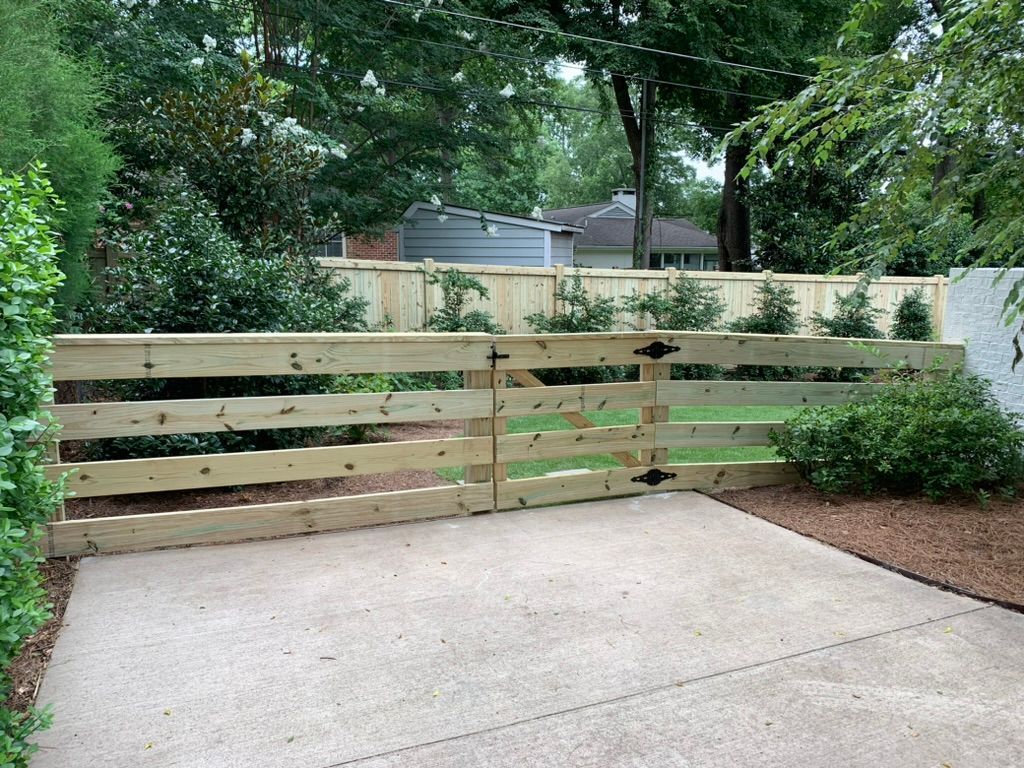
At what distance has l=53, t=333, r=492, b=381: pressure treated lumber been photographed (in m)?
3.62

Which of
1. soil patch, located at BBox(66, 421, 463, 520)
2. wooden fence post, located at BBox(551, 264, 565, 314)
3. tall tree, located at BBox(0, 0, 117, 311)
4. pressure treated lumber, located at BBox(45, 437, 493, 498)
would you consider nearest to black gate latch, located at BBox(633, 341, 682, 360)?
pressure treated lumber, located at BBox(45, 437, 493, 498)

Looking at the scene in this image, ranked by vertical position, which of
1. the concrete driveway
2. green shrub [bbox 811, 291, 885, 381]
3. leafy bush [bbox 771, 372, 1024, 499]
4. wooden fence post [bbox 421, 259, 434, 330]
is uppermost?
wooden fence post [bbox 421, 259, 434, 330]

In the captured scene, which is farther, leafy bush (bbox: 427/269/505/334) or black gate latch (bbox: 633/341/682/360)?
leafy bush (bbox: 427/269/505/334)

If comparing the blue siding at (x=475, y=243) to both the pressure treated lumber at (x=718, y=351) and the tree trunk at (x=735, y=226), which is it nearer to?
the tree trunk at (x=735, y=226)

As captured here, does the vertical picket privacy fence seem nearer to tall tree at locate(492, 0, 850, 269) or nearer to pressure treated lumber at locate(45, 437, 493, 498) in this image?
pressure treated lumber at locate(45, 437, 493, 498)

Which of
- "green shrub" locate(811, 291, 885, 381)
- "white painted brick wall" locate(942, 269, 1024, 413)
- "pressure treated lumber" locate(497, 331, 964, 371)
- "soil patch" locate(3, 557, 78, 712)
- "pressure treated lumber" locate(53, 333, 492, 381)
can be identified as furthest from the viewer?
"green shrub" locate(811, 291, 885, 381)

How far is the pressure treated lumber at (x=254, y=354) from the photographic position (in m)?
3.62

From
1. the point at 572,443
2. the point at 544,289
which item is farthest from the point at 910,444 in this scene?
the point at 544,289

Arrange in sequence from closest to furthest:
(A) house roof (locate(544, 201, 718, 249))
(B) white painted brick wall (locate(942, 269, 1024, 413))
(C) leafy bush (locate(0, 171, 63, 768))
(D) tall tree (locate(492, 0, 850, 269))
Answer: (C) leafy bush (locate(0, 171, 63, 768)) → (B) white painted brick wall (locate(942, 269, 1024, 413)) → (D) tall tree (locate(492, 0, 850, 269)) → (A) house roof (locate(544, 201, 718, 249))

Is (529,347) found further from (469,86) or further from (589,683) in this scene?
(469,86)

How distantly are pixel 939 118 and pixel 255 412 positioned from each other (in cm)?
388

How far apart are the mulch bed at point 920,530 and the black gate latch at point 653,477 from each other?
1.37 ft

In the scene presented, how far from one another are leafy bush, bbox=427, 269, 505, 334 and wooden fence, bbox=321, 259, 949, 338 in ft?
0.48

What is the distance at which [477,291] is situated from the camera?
11.2 m
